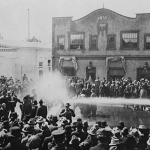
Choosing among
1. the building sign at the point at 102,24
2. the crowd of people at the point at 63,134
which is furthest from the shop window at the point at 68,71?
the crowd of people at the point at 63,134

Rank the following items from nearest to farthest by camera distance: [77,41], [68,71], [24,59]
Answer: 1. [77,41]
2. [68,71]
3. [24,59]

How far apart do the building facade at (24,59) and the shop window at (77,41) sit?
9.51 meters

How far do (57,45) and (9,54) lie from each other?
815cm

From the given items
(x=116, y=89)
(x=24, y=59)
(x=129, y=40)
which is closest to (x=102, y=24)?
(x=129, y=40)

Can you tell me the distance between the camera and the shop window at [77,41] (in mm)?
28562

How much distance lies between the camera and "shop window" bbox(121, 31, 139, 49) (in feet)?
86.7

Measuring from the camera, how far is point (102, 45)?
1089 inches

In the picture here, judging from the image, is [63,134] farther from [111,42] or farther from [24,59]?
[24,59]

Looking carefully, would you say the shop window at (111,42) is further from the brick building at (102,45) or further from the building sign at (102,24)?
the building sign at (102,24)

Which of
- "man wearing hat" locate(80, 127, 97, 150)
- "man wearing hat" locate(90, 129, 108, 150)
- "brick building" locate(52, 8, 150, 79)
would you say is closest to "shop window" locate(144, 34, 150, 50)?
"brick building" locate(52, 8, 150, 79)

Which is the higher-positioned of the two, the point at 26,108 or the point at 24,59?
the point at 24,59

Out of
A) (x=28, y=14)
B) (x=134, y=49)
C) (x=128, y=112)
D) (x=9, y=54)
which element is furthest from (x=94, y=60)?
(x=28, y=14)

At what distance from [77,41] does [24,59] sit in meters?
12.9

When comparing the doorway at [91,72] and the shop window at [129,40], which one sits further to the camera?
the doorway at [91,72]
